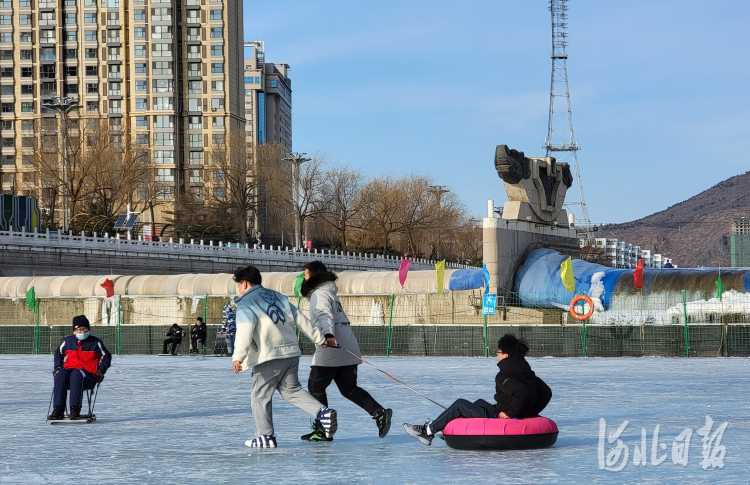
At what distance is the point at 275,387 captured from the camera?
9.74 metres

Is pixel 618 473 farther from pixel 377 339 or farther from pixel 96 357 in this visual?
Answer: pixel 377 339

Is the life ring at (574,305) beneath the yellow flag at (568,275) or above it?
beneath

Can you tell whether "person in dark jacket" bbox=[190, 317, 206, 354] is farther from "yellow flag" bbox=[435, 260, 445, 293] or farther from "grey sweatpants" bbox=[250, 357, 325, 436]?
"grey sweatpants" bbox=[250, 357, 325, 436]

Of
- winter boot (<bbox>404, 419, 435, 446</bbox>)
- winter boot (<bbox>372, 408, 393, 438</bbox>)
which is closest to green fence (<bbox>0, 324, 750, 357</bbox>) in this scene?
winter boot (<bbox>372, 408, 393, 438</bbox>)

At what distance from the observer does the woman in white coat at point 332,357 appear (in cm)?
1005

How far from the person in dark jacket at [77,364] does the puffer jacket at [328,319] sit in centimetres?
322

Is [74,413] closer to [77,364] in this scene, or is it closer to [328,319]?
[77,364]

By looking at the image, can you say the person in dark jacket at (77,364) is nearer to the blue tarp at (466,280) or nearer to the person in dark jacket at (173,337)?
the person in dark jacket at (173,337)

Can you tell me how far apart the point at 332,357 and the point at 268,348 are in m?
0.84

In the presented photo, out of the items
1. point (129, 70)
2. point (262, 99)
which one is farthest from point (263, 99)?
point (129, 70)

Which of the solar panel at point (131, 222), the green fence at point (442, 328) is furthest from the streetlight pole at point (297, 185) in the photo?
the green fence at point (442, 328)

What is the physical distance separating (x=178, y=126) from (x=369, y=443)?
4819 inches

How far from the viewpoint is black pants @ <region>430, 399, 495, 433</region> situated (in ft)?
31.1

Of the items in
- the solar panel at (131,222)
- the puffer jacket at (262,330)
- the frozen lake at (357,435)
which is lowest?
the frozen lake at (357,435)
